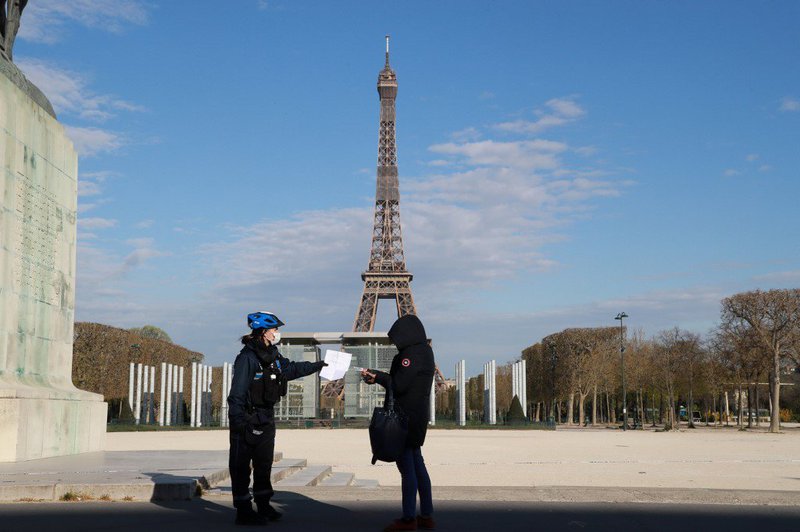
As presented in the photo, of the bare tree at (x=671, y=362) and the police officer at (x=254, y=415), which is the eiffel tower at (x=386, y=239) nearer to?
the bare tree at (x=671, y=362)

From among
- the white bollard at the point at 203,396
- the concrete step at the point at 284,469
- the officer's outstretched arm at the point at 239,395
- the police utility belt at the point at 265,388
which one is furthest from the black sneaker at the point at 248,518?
the white bollard at the point at 203,396

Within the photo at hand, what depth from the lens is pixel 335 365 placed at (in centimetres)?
746

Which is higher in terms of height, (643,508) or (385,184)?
(385,184)

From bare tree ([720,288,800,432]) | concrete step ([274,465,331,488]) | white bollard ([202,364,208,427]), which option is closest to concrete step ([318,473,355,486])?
concrete step ([274,465,331,488])

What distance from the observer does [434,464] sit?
643 inches

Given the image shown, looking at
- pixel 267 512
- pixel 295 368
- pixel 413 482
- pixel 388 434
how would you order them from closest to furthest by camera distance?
1. pixel 388 434
2. pixel 413 482
3. pixel 267 512
4. pixel 295 368

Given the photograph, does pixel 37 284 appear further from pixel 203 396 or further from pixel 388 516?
pixel 203 396

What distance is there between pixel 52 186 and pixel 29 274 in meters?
1.69

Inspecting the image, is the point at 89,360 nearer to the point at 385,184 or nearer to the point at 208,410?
the point at 208,410

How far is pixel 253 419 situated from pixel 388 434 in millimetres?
1076

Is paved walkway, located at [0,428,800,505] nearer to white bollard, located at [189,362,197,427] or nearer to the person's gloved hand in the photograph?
the person's gloved hand

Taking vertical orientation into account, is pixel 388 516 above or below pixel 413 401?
below

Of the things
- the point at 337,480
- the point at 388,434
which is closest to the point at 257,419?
the point at 388,434

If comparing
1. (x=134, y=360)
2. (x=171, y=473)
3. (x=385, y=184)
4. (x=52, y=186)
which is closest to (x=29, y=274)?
(x=52, y=186)
